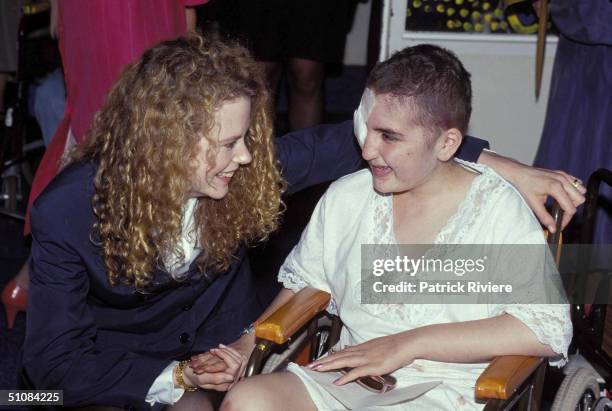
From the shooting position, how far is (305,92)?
13.4 ft

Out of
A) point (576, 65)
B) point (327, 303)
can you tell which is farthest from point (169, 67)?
point (576, 65)

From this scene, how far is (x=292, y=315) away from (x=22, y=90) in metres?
2.13

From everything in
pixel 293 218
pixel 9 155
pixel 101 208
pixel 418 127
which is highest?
pixel 418 127

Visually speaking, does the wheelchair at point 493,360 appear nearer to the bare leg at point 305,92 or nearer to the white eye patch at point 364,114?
the white eye patch at point 364,114

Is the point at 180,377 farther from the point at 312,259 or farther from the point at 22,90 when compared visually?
the point at 22,90

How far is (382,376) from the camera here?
194cm

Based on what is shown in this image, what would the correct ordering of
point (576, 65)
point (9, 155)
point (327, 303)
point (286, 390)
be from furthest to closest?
1. point (9, 155)
2. point (576, 65)
3. point (327, 303)
4. point (286, 390)

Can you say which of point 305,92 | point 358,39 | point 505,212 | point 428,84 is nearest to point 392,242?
point 505,212

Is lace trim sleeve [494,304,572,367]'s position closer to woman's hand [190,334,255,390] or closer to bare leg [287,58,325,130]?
woman's hand [190,334,255,390]

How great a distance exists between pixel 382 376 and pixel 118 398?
1.80 feet

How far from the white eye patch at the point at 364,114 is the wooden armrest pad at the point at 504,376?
536mm

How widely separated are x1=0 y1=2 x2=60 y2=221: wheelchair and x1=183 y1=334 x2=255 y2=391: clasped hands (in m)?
1.96

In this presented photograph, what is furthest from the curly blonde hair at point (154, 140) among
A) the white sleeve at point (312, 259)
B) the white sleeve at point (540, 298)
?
the white sleeve at point (540, 298)

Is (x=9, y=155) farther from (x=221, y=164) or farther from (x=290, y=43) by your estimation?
(x=221, y=164)
